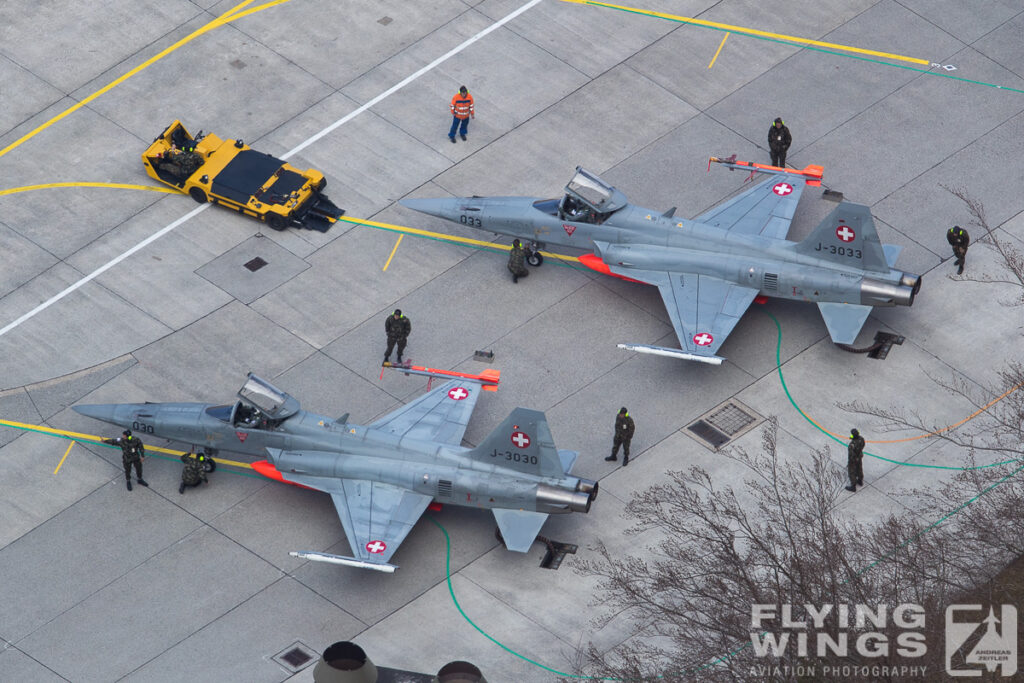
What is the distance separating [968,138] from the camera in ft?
201

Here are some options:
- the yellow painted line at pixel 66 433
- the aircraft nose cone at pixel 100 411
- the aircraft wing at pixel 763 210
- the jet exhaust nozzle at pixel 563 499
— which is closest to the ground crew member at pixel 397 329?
the yellow painted line at pixel 66 433

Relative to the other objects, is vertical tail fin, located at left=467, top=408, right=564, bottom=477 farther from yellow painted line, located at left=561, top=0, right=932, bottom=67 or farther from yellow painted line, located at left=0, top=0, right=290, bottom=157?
yellow painted line, located at left=561, top=0, right=932, bottom=67

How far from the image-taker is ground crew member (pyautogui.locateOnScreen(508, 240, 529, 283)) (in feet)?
186

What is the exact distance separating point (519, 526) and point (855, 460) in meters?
9.42

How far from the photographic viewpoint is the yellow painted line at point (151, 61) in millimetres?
62531

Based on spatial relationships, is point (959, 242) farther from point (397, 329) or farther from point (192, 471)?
point (192, 471)

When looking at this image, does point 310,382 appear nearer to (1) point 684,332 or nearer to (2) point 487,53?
(1) point 684,332

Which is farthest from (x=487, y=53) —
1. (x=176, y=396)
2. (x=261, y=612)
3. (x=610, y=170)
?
(x=261, y=612)

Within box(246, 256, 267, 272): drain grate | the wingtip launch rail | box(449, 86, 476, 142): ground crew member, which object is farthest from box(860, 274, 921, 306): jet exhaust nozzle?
box(246, 256, 267, 272): drain grate

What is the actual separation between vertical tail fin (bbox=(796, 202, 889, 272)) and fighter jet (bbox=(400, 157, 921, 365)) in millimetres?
29

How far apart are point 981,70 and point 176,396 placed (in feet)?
98.0

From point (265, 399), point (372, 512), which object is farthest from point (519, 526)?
point (265, 399)

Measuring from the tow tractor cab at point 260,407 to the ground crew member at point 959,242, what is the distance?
20.5 metres

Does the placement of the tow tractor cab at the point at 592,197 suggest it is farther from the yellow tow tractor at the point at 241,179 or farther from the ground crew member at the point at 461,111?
the yellow tow tractor at the point at 241,179
